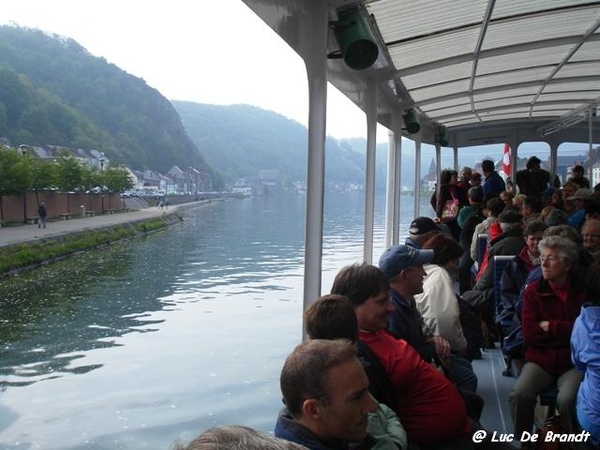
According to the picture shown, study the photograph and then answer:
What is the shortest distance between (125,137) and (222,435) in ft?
352

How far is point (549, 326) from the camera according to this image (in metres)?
2.75

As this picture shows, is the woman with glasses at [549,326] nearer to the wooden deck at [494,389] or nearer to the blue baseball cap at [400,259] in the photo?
the wooden deck at [494,389]

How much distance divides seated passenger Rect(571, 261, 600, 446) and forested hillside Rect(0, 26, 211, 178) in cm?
8636

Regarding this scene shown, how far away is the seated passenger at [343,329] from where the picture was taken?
1.71m

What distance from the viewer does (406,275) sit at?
8.27 feet

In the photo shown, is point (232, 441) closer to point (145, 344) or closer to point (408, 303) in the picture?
point (408, 303)

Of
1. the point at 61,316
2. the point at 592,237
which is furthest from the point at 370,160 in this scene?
the point at 61,316

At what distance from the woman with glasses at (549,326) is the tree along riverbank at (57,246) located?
24838 millimetres

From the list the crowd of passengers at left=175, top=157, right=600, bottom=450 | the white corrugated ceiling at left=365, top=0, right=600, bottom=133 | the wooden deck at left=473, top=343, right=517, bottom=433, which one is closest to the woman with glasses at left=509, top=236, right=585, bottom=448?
the crowd of passengers at left=175, top=157, right=600, bottom=450

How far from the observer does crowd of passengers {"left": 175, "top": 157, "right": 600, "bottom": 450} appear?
1.35 meters

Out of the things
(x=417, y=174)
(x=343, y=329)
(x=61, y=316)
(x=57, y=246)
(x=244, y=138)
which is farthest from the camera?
(x=244, y=138)

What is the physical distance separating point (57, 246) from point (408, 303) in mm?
28962

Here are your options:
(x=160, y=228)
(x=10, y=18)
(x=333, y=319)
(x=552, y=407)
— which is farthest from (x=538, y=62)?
(x=10, y=18)

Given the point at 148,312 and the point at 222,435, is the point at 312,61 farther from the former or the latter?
the point at 148,312
